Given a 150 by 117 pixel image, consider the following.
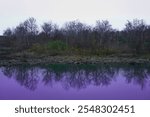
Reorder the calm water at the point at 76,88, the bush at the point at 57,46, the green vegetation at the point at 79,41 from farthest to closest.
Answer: the bush at the point at 57,46 < the green vegetation at the point at 79,41 < the calm water at the point at 76,88

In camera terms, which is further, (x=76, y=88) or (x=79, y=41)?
(x=79, y=41)

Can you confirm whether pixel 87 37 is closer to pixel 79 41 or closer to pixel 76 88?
pixel 79 41

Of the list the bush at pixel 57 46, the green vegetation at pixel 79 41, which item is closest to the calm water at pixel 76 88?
the green vegetation at pixel 79 41

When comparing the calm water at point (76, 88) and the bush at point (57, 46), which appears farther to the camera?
the bush at point (57, 46)

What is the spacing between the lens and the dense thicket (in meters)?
35.6

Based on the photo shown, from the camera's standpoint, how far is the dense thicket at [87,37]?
117 ft

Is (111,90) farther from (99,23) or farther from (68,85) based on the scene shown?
(99,23)

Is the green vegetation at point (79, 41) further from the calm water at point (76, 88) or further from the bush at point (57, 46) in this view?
the calm water at point (76, 88)

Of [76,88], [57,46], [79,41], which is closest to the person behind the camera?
[76,88]

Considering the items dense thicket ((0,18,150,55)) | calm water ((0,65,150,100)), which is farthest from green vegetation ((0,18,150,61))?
calm water ((0,65,150,100))

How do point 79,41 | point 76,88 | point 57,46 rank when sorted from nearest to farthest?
point 76,88
point 57,46
point 79,41

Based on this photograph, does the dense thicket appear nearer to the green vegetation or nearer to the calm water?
the green vegetation

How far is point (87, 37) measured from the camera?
4059 cm

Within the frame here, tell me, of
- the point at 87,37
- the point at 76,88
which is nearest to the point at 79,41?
the point at 87,37
